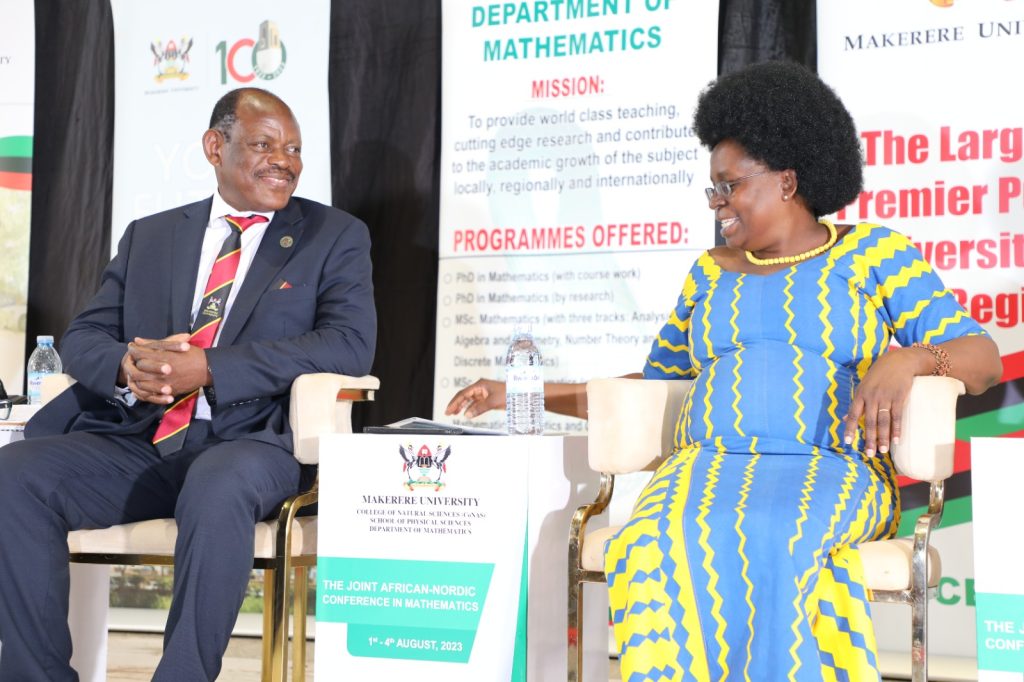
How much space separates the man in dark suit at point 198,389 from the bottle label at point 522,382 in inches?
16.9

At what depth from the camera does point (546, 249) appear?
168 inches

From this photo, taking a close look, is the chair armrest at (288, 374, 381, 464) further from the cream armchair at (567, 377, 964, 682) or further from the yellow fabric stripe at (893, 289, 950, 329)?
the yellow fabric stripe at (893, 289, 950, 329)

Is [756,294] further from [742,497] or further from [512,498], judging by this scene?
[512,498]

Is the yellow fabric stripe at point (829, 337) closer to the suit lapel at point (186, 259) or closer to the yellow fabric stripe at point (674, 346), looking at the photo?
the yellow fabric stripe at point (674, 346)

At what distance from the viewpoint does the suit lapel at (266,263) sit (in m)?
3.23

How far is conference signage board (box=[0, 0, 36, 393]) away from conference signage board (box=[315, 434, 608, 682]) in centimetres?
265

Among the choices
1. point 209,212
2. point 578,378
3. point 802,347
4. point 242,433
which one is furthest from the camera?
point 578,378

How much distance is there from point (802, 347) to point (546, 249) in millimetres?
1725

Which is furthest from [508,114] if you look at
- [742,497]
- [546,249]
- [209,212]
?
[742,497]

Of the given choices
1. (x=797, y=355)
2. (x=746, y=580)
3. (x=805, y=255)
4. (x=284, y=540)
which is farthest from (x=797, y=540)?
(x=284, y=540)

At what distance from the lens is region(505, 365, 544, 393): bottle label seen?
313 cm

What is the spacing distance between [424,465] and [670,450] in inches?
24.7

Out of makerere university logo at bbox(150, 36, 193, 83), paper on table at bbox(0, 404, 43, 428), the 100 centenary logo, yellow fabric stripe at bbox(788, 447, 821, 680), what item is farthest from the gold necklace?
makerere university logo at bbox(150, 36, 193, 83)

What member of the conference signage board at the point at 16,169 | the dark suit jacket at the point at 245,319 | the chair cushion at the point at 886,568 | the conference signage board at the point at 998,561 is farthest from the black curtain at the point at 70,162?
the conference signage board at the point at 998,561
